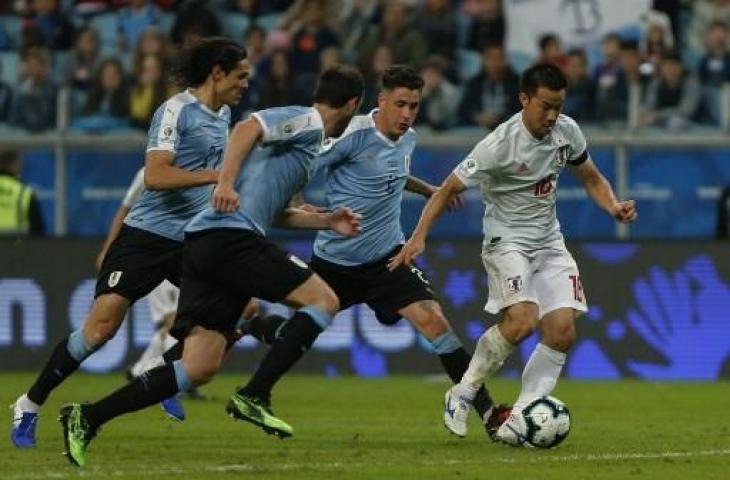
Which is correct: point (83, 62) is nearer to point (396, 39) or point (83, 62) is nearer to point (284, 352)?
point (396, 39)

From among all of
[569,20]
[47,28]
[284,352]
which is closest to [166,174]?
[284,352]

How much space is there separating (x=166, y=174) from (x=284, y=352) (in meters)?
1.19

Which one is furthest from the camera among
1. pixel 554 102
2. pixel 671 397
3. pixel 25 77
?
pixel 25 77

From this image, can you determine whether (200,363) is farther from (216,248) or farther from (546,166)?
(546,166)

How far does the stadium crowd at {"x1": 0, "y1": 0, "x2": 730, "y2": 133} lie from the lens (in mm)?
17094

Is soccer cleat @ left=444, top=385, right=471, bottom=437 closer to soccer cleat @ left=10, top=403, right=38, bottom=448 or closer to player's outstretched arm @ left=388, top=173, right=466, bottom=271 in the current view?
player's outstretched arm @ left=388, top=173, right=466, bottom=271

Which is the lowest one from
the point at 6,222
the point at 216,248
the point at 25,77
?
the point at 6,222

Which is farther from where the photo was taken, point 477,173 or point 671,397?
point 671,397

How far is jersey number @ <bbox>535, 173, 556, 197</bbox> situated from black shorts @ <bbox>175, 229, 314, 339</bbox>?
1.89 metres

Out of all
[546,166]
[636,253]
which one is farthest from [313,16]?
[546,166]

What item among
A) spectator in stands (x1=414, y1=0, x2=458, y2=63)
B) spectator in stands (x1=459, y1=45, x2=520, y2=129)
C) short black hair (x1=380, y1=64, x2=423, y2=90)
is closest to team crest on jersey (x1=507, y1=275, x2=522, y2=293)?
short black hair (x1=380, y1=64, x2=423, y2=90)

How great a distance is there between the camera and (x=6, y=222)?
55.1 ft

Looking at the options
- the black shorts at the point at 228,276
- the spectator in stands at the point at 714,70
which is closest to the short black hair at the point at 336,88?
the black shorts at the point at 228,276

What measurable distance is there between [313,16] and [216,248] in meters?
10.2
